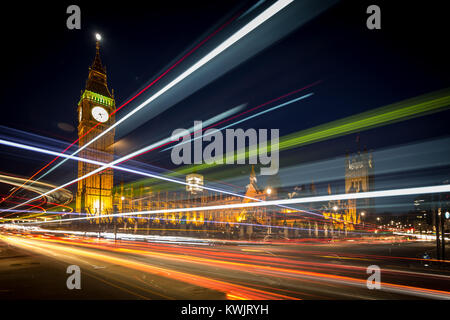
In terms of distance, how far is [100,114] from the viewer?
96.3 meters

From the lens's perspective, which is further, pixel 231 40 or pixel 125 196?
pixel 125 196

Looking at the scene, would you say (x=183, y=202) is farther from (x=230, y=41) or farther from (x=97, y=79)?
(x=230, y=41)

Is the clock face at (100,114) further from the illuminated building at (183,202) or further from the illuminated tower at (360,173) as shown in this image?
the illuminated tower at (360,173)

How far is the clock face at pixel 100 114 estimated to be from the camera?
94281mm

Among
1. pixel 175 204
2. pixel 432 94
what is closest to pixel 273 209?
pixel 175 204

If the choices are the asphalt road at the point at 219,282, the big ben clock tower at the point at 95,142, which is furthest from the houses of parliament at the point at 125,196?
the asphalt road at the point at 219,282

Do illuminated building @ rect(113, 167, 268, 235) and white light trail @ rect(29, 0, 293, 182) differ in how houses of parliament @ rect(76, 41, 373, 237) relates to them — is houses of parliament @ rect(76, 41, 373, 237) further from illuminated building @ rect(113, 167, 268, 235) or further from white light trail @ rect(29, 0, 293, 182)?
white light trail @ rect(29, 0, 293, 182)

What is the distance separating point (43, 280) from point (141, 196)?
104 meters

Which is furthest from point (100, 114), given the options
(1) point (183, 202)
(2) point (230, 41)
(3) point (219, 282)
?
(3) point (219, 282)

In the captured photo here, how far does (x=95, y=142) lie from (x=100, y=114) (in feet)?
51.9

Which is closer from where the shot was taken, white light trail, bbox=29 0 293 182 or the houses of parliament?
white light trail, bbox=29 0 293 182

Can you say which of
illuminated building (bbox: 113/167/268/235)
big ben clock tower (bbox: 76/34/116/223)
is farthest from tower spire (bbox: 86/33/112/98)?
illuminated building (bbox: 113/167/268/235)

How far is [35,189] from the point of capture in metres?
33.6

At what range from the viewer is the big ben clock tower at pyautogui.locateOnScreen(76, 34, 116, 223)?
86750mm
